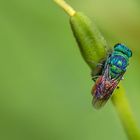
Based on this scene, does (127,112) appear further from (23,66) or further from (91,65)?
(23,66)

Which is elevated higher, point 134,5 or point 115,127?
point 134,5

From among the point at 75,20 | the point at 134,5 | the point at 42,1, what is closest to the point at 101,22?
the point at 134,5

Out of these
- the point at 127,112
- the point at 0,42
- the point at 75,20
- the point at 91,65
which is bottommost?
the point at 127,112

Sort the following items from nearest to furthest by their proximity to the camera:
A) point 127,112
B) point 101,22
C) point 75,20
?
point 127,112 < point 75,20 < point 101,22

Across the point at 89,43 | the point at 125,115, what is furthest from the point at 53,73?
the point at 125,115

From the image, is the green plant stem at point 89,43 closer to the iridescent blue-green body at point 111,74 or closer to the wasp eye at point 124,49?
the iridescent blue-green body at point 111,74

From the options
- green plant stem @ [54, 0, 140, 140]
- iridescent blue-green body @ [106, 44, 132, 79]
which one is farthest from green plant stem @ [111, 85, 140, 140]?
iridescent blue-green body @ [106, 44, 132, 79]

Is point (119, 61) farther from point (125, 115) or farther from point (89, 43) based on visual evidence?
point (125, 115)

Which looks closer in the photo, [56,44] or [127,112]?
[127,112]
